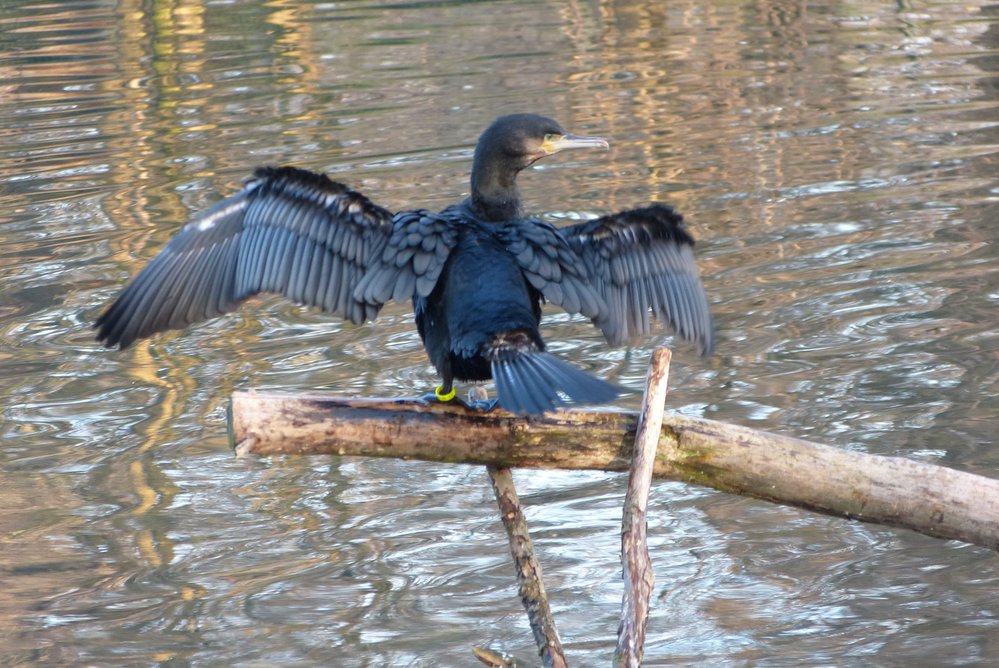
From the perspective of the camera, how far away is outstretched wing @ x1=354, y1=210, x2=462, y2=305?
11.8 ft

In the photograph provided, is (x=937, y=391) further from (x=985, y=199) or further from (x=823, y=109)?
(x=823, y=109)

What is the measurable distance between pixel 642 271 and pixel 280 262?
3.37 ft

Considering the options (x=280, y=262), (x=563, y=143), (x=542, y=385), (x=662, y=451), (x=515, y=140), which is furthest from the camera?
(x=563, y=143)

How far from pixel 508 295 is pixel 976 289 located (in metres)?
4.09

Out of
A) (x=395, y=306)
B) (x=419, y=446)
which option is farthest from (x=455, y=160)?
(x=419, y=446)

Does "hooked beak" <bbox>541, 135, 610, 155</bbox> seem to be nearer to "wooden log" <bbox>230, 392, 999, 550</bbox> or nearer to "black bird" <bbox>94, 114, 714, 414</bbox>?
"black bird" <bbox>94, 114, 714, 414</bbox>

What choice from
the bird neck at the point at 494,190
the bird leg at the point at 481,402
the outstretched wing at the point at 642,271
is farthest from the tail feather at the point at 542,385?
the bird neck at the point at 494,190

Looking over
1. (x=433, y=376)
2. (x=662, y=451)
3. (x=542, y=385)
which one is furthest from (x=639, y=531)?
(x=433, y=376)

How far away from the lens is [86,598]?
14.7ft

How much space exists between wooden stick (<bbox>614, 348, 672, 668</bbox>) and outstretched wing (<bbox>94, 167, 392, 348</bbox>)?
0.92m

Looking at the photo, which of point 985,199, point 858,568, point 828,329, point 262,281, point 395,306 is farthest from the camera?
point 985,199

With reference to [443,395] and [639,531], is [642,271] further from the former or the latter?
[639,531]

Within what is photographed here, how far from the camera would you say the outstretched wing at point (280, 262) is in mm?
3750

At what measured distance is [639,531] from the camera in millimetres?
3092
